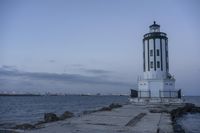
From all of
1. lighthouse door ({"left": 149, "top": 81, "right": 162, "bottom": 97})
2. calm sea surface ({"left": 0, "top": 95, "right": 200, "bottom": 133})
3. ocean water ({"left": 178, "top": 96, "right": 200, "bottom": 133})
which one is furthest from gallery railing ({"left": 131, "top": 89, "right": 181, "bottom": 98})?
ocean water ({"left": 178, "top": 96, "right": 200, "bottom": 133})

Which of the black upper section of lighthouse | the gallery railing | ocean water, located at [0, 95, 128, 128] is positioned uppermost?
the black upper section of lighthouse

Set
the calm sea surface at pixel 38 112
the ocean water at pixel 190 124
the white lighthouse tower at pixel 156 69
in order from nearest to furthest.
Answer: the ocean water at pixel 190 124, the calm sea surface at pixel 38 112, the white lighthouse tower at pixel 156 69

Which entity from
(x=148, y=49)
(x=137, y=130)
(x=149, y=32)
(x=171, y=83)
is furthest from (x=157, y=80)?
(x=137, y=130)

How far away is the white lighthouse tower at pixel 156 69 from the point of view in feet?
116

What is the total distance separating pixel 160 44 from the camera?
3603 centimetres

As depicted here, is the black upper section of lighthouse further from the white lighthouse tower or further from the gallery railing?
the gallery railing

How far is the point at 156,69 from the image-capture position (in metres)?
35.9

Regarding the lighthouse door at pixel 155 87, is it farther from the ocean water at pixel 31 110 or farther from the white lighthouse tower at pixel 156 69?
the ocean water at pixel 31 110

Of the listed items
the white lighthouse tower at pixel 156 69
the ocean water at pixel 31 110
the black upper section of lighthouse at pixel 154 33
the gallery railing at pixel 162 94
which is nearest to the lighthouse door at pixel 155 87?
the white lighthouse tower at pixel 156 69

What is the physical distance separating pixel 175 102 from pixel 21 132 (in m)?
26.8

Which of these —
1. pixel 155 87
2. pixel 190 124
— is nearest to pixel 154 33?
pixel 155 87

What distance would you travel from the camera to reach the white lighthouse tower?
35.2 m

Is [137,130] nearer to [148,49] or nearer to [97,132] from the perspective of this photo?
[97,132]

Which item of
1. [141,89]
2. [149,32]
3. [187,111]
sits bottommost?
[187,111]
